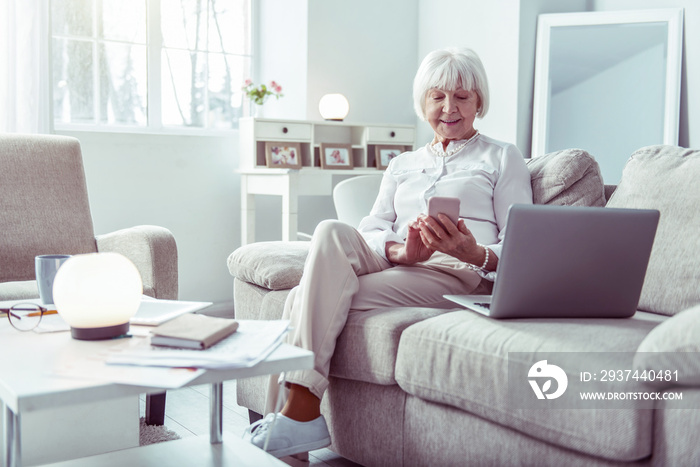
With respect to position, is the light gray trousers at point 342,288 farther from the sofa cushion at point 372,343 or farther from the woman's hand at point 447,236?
the woman's hand at point 447,236

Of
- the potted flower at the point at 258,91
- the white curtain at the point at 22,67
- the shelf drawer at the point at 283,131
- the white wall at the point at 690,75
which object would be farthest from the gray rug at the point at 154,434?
the white wall at the point at 690,75

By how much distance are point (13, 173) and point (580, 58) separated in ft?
9.12

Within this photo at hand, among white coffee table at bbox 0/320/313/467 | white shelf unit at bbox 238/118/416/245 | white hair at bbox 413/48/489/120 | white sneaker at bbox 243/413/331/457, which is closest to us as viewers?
white coffee table at bbox 0/320/313/467

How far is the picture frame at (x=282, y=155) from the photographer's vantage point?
11.7ft

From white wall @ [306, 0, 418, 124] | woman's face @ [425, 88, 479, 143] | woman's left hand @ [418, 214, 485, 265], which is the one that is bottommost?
woman's left hand @ [418, 214, 485, 265]

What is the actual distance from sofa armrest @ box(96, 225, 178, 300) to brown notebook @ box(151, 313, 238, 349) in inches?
41.6

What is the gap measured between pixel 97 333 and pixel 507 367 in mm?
747

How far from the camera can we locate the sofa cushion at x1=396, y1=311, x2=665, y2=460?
1213 mm

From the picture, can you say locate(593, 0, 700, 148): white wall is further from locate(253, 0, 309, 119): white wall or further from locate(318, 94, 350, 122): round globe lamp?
locate(253, 0, 309, 119): white wall

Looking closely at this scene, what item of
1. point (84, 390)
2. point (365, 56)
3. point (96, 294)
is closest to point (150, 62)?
point (365, 56)

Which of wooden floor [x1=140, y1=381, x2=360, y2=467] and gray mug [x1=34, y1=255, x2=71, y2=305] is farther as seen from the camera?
wooden floor [x1=140, y1=381, x2=360, y2=467]

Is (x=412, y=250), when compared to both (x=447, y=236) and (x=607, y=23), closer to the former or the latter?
(x=447, y=236)

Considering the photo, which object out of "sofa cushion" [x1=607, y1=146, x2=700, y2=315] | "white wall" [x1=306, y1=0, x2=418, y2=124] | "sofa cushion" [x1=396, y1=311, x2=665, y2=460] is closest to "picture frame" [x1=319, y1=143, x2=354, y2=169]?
"white wall" [x1=306, y1=0, x2=418, y2=124]

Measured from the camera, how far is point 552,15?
3.79 metres
